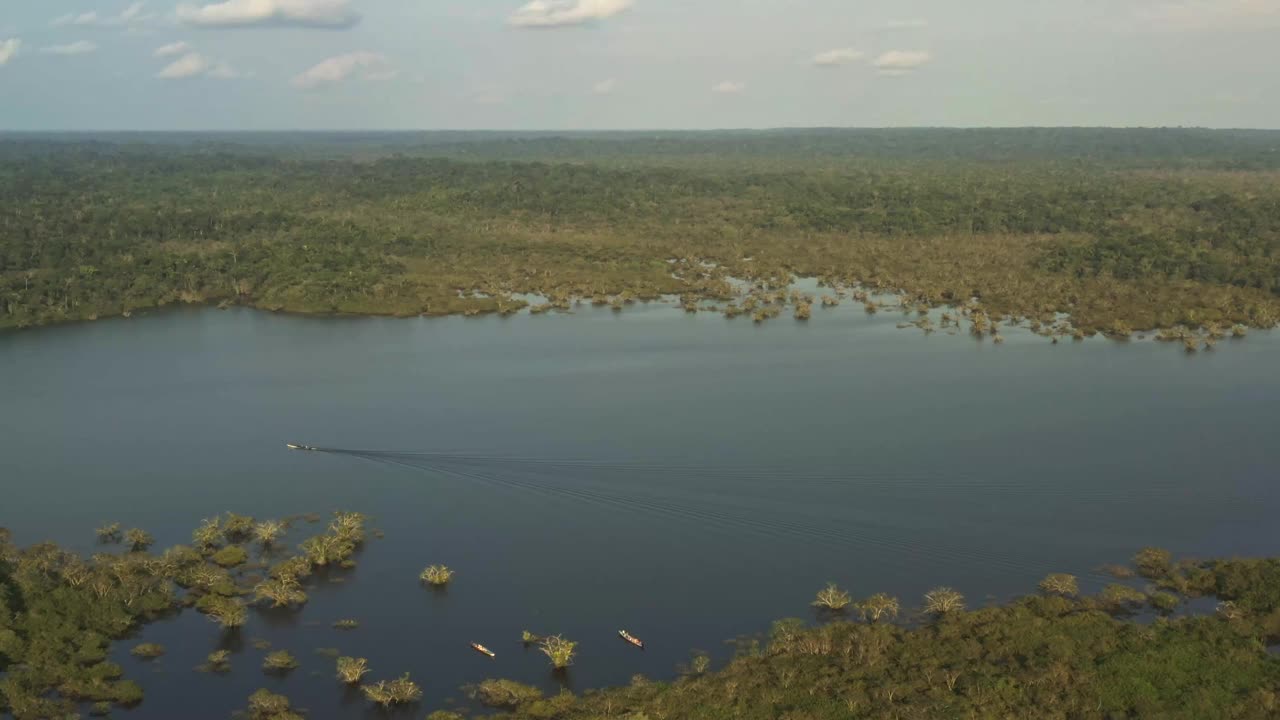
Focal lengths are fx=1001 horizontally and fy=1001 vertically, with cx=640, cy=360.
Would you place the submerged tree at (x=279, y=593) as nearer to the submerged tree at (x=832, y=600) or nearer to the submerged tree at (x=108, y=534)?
the submerged tree at (x=108, y=534)

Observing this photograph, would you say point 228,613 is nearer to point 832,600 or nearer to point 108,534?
point 108,534

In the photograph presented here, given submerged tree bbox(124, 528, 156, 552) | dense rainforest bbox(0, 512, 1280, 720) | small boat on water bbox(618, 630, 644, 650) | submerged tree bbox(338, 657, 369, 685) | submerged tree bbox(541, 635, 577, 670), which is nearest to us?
dense rainforest bbox(0, 512, 1280, 720)

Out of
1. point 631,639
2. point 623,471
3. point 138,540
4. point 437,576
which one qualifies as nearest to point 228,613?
point 437,576

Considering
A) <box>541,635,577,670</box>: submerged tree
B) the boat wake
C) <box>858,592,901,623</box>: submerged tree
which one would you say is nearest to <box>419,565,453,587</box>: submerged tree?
<box>541,635,577,670</box>: submerged tree

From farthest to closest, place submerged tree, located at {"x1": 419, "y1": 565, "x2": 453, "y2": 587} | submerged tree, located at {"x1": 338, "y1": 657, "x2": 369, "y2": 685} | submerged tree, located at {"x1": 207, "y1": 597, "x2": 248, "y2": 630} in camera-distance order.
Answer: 1. submerged tree, located at {"x1": 419, "y1": 565, "x2": 453, "y2": 587}
2. submerged tree, located at {"x1": 207, "y1": 597, "x2": 248, "y2": 630}
3. submerged tree, located at {"x1": 338, "y1": 657, "x2": 369, "y2": 685}

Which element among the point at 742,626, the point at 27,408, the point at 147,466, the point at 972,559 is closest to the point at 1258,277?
the point at 972,559

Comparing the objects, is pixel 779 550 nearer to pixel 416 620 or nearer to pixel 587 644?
pixel 587 644

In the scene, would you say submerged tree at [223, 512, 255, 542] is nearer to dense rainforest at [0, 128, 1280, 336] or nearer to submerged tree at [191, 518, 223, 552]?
submerged tree at [191, 518, 223, 552]
